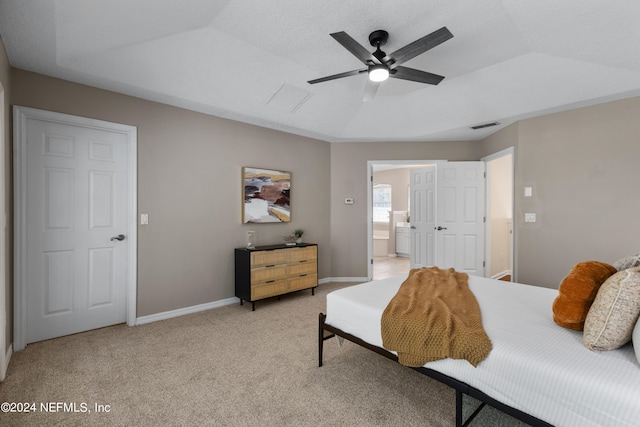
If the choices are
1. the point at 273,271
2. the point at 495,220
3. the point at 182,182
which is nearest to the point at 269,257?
the point at 273,271

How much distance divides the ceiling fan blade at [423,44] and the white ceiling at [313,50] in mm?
391

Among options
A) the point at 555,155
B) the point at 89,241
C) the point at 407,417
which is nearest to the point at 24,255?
the point at 89,241

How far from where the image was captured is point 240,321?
11.6ft

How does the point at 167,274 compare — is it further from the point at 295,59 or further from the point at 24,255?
the point at 295,59

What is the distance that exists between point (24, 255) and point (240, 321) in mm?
2129

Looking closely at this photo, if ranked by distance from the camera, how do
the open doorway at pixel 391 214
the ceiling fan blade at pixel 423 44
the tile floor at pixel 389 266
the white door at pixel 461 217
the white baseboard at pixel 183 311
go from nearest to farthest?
the ceiling fan blade at pixel 423 44 → the white baseboard at pixel 183 311 → the white door at pixel 461 217 → the tile floor at pixel 389 266 → the open doorway at pixel 391 214

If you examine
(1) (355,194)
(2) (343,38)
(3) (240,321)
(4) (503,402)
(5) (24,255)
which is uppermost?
(2) (343,38)

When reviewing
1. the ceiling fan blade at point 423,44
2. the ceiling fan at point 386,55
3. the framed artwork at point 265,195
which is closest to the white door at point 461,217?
the framed artwork at point 265,195

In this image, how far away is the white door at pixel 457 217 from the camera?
520 cm

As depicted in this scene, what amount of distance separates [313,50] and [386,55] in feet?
2.69

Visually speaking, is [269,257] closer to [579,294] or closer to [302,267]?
[302,267]

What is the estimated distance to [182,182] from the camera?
3.81m

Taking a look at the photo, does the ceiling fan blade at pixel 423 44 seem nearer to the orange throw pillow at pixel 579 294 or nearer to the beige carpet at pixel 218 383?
the orange throw pillow at pixel 579 294

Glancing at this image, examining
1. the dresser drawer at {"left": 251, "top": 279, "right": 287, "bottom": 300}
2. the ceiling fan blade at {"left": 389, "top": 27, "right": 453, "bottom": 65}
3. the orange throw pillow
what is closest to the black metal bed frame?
the orange throw pillow
